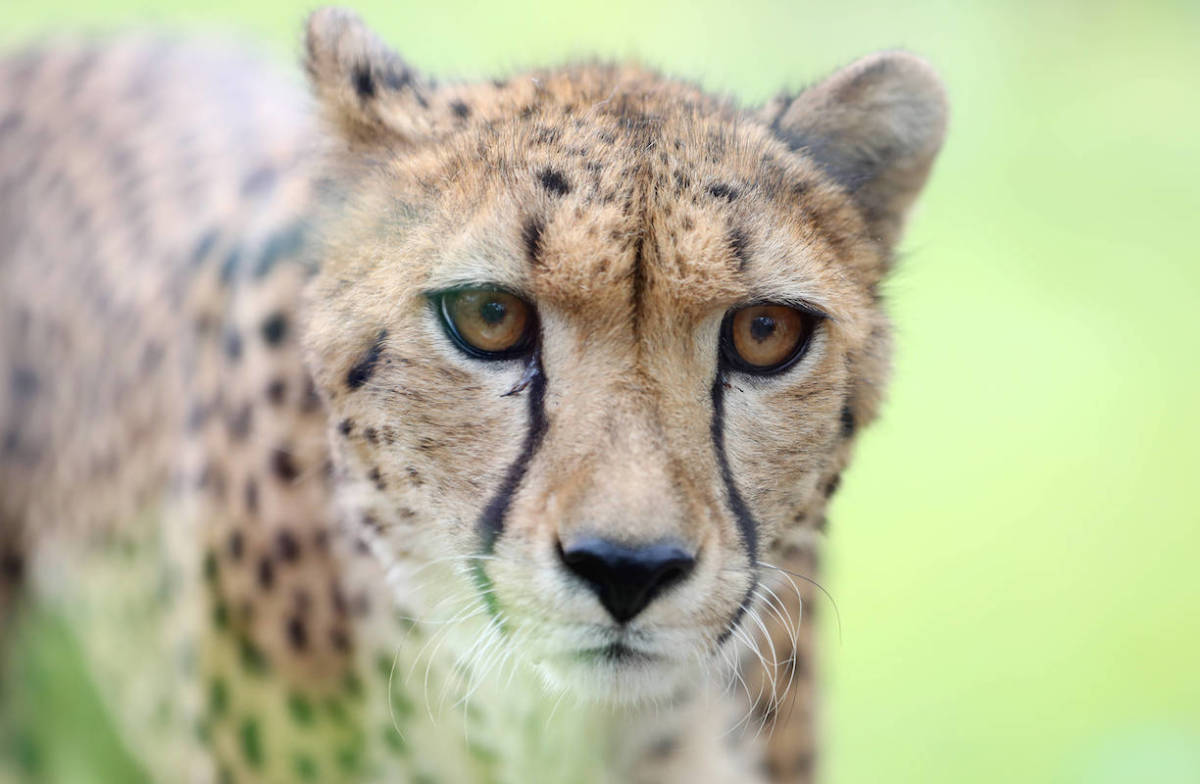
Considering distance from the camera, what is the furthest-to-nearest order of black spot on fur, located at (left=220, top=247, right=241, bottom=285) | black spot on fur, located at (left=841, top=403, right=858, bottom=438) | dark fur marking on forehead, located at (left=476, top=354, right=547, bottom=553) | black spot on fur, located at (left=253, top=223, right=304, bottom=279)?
black spot on fur, located at (left=220, top=247, right=241, bottom=285) → black spot on fur, located at (left=253, top=223, right=304, bottom=279) → black spot on fur, located at (left=841, top=403, right=858, bottom=438) → dark fur marking on forehead, located at (left=476, top=354, right=547, bottom=553)

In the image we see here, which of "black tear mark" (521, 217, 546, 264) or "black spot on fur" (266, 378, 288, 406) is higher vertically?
"black tear mark" (521, 217, 546, 264)

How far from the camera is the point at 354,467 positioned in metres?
1.39

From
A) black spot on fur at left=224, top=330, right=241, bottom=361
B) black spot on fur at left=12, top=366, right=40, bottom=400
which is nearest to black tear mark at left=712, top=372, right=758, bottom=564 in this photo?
black spot on fur at left=224, top=330, right=241, bottom=361

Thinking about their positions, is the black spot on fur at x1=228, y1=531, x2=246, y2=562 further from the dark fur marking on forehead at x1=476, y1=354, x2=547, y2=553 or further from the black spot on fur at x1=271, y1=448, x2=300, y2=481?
the dark fur marking on forehead at x1=476, y1=354, x2=547, y2=553

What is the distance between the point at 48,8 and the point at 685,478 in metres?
4.77

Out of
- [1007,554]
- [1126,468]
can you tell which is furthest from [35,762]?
[1126,468]

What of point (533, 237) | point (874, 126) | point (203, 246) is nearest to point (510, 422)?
point (533, 237)

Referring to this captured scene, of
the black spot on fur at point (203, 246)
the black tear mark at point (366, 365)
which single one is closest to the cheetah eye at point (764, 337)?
the black tear mark at point (366, 365)

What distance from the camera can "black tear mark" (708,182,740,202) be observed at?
1.29 m

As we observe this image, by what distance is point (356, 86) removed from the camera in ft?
4.70

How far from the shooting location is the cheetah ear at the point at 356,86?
56.0 inches

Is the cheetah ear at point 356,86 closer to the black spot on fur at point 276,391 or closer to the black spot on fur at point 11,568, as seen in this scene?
the black spot on fur at point 276,391

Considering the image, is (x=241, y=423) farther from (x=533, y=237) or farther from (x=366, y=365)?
(x=533, y=237)

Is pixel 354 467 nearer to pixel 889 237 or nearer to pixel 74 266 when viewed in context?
pixel 889 237
